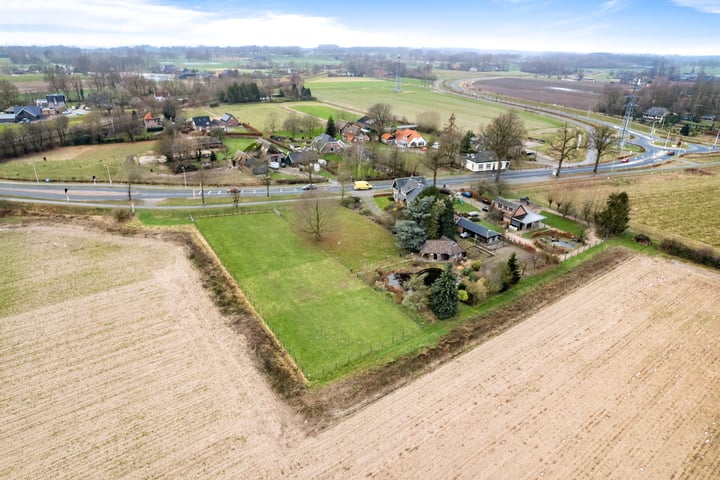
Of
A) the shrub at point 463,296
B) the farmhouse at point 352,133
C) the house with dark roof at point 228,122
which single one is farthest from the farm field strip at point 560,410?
the house with dark roof at point 228,122

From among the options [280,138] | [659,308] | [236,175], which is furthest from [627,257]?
[280,138]

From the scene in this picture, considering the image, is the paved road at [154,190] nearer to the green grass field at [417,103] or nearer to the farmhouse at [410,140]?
the farmhouse at [410,140]

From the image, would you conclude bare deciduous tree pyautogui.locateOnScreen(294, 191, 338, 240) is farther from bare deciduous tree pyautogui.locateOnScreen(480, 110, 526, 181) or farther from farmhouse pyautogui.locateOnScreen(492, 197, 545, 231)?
bare deciduous tree pyautogui.locateOnScreen(480, 110, 526, 181)

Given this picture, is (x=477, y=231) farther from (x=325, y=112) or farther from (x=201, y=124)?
(x=325, y=112)

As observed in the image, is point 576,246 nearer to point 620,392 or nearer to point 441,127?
point 620,392

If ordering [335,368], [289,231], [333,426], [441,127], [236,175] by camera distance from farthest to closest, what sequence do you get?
[441,127], [236,175], [289,231], [335,368], [333,426]

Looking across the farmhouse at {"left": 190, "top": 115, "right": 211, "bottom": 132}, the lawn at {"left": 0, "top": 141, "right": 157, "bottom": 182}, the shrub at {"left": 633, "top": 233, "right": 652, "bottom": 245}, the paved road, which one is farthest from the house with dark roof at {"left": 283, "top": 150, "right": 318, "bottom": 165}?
the shrub at {"left": 633, "top": 233, "right": 652, "bottom": 245}
